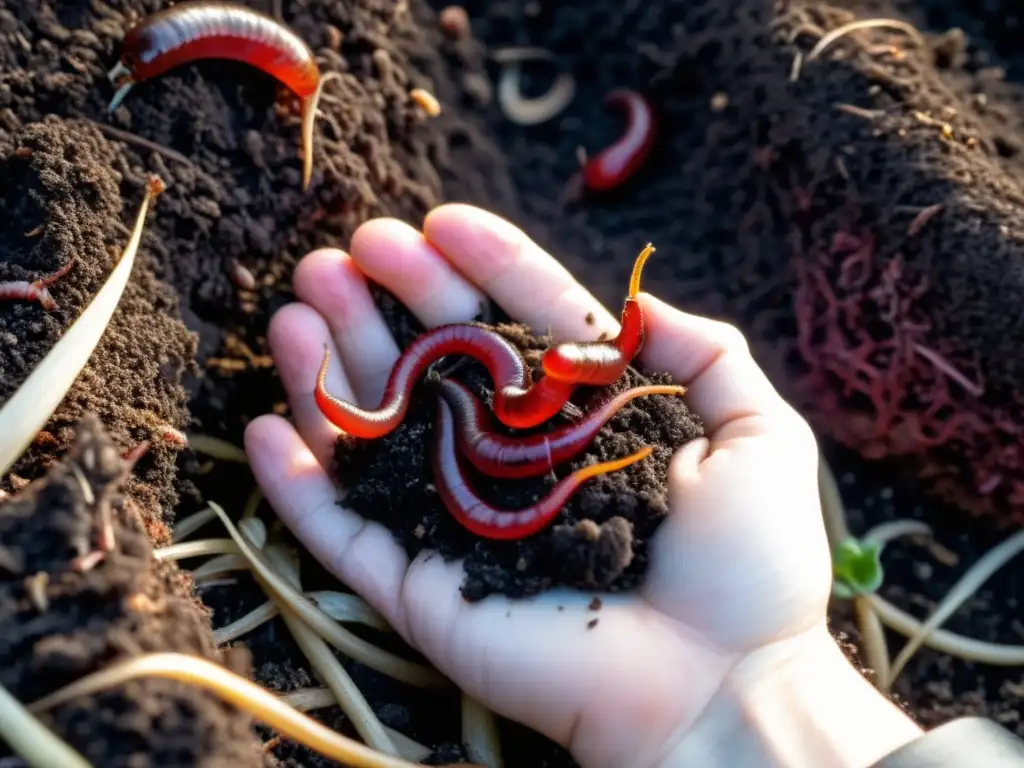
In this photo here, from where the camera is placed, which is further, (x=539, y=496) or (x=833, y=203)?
(x=833, y=203)

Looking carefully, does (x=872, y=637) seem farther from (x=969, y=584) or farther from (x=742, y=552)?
(x=742, y=552)

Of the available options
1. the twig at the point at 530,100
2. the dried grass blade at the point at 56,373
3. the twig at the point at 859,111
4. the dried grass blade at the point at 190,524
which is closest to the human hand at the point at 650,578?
the dried grass blade at the point at 190,524

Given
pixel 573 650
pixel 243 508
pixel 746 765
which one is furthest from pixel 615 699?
pixel 243 508

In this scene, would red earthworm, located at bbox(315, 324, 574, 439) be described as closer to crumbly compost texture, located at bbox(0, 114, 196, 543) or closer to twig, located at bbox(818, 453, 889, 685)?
crumbly compost texture, located at bbox(0, 114, 196, 543)

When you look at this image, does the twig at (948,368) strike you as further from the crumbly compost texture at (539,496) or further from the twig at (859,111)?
the crumbly compost texture at (539,496)

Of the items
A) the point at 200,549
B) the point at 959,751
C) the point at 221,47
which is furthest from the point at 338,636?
the point at 221,47

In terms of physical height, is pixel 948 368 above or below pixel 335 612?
above

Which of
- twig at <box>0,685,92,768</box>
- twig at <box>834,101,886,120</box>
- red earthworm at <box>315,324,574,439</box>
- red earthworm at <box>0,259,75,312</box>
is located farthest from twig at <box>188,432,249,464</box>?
twig at <box>834,101,886,120</box>
